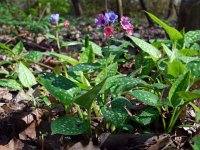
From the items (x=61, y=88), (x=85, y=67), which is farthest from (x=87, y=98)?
(x=85, y=67)

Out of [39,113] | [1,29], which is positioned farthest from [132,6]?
[39,113]

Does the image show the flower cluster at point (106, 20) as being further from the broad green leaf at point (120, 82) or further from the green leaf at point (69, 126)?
the green leaf at point (69, 126)

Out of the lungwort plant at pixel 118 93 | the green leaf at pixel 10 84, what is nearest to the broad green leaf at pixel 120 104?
the lungwort plant at pixel 118 93

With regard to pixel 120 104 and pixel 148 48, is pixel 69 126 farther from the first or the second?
pixel 148 48

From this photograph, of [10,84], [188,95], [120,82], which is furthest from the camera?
[10,84]

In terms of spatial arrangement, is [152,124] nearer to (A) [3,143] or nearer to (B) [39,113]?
(B) [39,113]

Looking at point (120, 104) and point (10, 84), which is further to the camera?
point (10, 84)

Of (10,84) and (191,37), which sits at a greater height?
(191,37)
